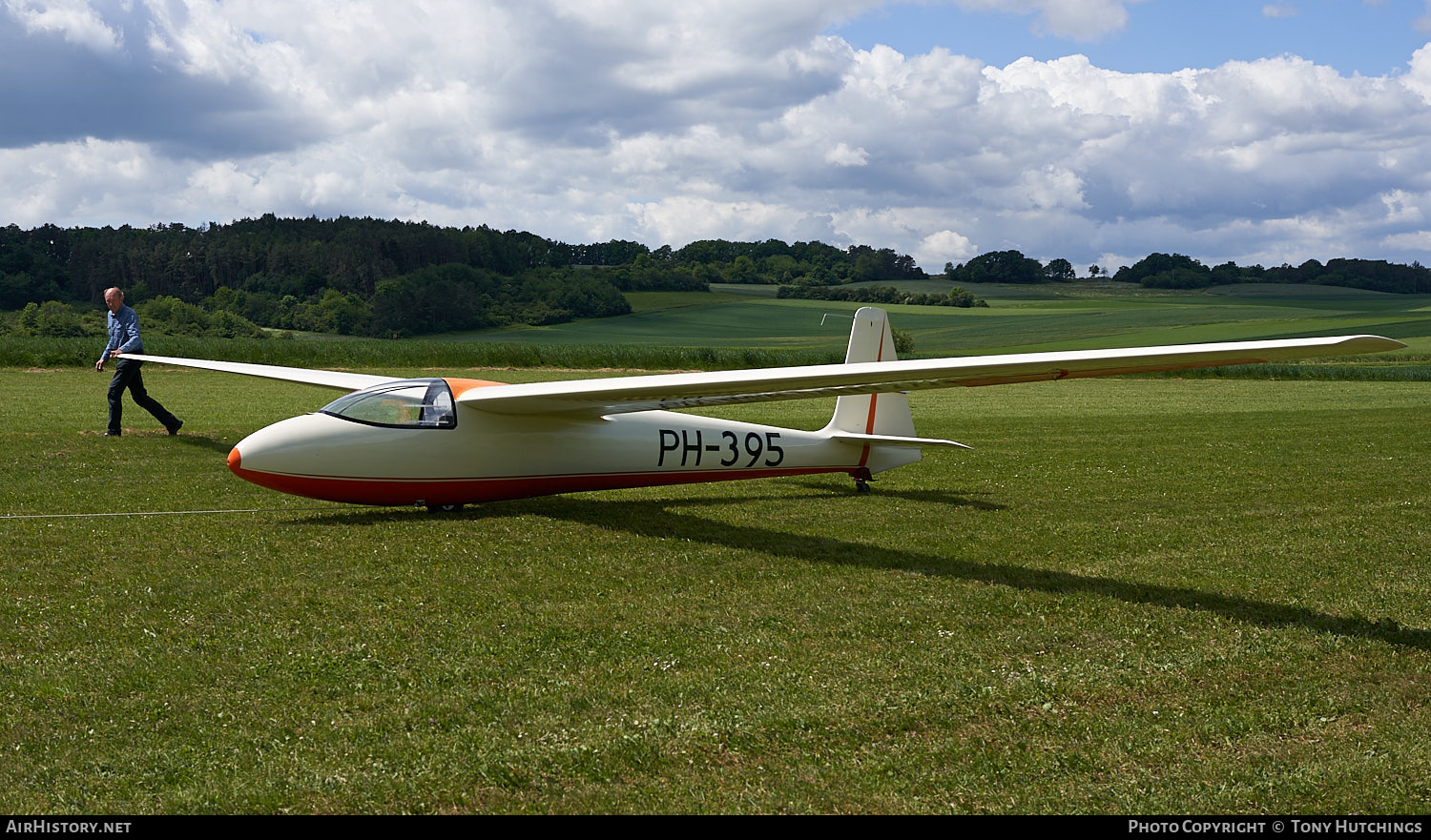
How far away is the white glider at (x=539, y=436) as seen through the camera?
10281mm

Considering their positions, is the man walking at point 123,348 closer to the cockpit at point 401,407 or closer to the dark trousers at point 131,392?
the dark trousers at point 131,392

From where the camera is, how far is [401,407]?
37.4ft

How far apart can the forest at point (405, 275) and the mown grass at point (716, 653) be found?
7584cm

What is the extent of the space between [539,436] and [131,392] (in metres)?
9.16

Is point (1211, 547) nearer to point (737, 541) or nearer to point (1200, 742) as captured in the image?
point (737, 541)

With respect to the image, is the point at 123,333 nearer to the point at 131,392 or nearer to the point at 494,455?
the point at 131,392

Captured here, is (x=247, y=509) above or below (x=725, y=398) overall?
below

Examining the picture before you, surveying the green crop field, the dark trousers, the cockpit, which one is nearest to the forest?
the green crop field

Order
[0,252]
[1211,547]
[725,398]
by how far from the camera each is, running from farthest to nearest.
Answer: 1. [0,252]
2. [725,398]
3. [1211,547]

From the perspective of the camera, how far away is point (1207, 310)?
98000mm

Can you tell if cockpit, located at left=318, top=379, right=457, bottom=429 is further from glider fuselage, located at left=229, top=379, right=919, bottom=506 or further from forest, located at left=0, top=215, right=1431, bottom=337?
forest, located at left=0, top=215, right=1431, bottom=337

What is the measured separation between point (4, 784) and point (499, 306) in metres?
89.2

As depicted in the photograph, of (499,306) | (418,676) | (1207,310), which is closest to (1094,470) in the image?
(418,676)

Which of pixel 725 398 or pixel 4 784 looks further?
pixel 725 398
